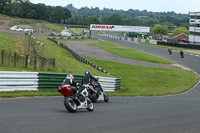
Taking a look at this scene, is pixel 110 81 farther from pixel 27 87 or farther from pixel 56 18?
pixel 56 18

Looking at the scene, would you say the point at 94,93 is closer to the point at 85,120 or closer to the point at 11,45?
the point at 85,120

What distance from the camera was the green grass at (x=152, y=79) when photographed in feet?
93.0

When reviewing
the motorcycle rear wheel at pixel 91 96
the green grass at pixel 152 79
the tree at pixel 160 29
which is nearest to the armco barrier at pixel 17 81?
the motorcycle rear wheel at pixel 91 96

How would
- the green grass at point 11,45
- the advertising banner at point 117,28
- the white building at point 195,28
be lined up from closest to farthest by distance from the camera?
the green grass at point 11,45 < the advertising banner at point 117,28 < the white building at point 195,28

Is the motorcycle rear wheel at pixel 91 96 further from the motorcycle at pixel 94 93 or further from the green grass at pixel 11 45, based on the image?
the green grass at pixel 11 45

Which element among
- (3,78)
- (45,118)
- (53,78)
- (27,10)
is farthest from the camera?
(27,10)

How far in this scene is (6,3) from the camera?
127000mm

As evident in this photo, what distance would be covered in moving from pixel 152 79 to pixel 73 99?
23580 millimetres

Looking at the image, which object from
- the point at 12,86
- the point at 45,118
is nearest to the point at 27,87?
the point at 12,86

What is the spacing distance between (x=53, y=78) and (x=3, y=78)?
11.7 ft

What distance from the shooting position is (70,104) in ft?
40.5

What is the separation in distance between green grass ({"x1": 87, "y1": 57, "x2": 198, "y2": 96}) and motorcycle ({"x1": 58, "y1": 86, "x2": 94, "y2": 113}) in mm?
12081

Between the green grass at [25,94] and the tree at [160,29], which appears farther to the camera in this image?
the tree at [160,29]

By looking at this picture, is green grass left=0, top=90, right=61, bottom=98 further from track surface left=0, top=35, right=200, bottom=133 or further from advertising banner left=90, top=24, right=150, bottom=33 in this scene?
advertising banner left=90, top=24, right=150, bottom=33
